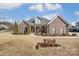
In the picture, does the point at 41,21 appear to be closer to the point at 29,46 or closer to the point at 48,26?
the point at 48,26

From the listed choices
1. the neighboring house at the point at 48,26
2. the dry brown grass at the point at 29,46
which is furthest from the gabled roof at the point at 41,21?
the dry brown grass at the point at 29,46

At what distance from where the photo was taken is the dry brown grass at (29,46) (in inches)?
240

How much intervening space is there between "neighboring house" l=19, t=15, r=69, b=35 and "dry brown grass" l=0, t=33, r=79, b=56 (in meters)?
0.13

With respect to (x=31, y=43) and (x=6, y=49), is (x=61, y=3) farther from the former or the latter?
(x=6, y=49)

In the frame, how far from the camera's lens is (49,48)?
6117 millimetres

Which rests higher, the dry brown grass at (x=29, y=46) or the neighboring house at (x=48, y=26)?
the neighboring house at (x=48, y=26)

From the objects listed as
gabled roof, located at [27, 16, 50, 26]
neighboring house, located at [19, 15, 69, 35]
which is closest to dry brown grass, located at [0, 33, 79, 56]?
neighboring house, located at [19, 15, 69, 35]

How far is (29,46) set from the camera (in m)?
6.12

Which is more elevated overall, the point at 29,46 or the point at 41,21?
the point at 41,21

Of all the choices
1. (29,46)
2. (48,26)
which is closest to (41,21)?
(48,26)

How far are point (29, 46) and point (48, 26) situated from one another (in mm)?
493

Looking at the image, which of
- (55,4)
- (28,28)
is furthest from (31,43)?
(55,4)

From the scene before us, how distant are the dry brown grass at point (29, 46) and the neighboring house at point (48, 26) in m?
0.13

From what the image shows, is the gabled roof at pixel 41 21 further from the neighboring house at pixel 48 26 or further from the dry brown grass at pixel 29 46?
the dry brown grass at pixel 29 46
